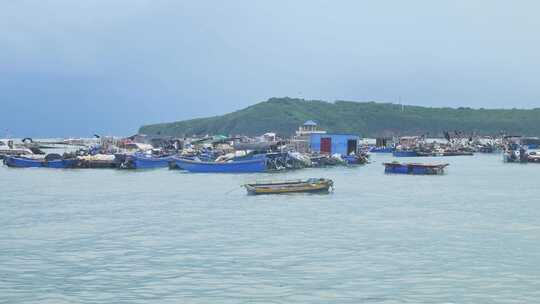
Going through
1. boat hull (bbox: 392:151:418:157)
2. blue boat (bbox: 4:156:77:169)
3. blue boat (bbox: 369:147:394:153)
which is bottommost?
blue boat (bbox: 4:156:77:169)

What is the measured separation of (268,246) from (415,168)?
31449 millimetres

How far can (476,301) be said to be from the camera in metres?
13.1

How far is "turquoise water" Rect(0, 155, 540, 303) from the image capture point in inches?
548

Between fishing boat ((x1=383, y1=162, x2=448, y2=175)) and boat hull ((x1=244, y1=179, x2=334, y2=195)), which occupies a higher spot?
fishing boat ((x1=383, y1=162, x2=448, y2=175))

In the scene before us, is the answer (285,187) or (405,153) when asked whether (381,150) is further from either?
(285,187)

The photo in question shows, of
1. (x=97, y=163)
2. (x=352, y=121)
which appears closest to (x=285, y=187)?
(x=97, y=163)

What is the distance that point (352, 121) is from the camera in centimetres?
18625

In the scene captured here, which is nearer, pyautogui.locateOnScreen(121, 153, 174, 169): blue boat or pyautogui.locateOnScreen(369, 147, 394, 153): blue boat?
pyautogui.locateOnScreen(121, 153, 174, 169): blue boat

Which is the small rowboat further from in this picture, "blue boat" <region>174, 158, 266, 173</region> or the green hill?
the green hill

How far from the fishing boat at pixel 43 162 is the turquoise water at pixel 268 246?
19.6 m

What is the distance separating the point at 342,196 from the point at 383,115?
161447mm

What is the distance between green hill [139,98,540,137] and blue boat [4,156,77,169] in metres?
106

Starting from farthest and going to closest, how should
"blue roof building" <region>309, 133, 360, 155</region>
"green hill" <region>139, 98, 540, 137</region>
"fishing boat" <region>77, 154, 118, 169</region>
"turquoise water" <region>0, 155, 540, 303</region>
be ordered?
1. "green hill" <region>139, 98, 540, 137</region>
2. "blue roof building" <region>309, 133, 360, 155</region>
3. "fishing boat" <region>77, 154, 118, 169</region>
4. "turquoise water" <region>0, 155, 540, 303</region>

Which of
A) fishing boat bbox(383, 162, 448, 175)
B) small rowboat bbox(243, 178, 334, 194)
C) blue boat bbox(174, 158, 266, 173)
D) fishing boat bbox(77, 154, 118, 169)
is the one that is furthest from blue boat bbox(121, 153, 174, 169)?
small rowboat bbox(243, 178, 334, 194)
